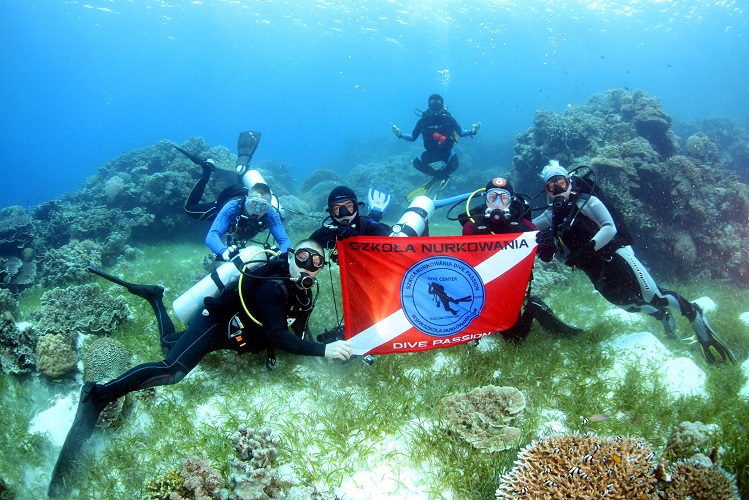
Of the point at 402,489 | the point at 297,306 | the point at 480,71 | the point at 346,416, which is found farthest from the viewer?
the point at 480,71

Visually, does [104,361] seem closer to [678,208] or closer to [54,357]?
[54,357]

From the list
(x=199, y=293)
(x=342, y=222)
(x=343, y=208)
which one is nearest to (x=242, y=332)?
(x=199, y=293)

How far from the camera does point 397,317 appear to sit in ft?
14.8

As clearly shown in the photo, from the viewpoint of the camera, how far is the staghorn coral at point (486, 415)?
3.32 metres

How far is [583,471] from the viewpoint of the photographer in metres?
2.58

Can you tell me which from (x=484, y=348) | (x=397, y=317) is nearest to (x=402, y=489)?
(x=397, y=317)

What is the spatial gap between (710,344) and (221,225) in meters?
8.58

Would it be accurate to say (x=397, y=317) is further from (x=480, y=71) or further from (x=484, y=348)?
(x=480, y=71)

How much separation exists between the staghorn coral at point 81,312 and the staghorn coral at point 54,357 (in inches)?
30.3

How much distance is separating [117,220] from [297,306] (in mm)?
13325

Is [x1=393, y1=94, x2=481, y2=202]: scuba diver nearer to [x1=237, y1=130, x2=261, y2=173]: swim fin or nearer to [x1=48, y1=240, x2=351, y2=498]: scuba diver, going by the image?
[x1=237, y1=130, x2=261, y2=173]: swim fin

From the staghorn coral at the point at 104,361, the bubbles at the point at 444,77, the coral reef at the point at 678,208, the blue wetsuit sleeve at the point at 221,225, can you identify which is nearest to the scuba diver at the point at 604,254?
the coral reef at the point at 678,208

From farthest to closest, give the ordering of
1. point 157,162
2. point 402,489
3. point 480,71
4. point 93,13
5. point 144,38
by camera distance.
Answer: point 480,71 < point 144,38 < point 93,13 < point 157,162 < point 402,489

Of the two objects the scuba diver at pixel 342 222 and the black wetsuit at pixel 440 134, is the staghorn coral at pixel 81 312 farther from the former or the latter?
the black wetsuit at pixel 440 134
